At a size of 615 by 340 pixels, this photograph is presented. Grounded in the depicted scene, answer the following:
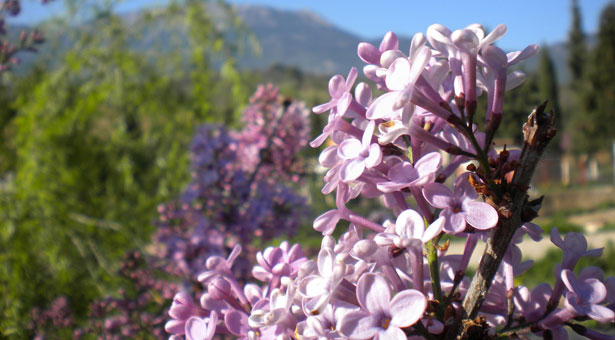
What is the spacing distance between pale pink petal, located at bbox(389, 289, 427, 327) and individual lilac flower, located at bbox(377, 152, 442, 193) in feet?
0.44

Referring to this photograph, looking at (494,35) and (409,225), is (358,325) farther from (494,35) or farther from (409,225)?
(494,35)

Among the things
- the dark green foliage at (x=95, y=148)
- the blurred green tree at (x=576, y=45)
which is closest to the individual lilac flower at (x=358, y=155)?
the dark green foliage at (x=95, y=148)

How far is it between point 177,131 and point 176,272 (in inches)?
93.6

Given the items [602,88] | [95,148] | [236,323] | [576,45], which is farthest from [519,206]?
[576,45]

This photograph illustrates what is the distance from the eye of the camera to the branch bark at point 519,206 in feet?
2.11

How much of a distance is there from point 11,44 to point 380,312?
1774 mm

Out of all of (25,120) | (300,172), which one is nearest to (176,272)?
(300,172)

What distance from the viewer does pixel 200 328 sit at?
0.73 meters

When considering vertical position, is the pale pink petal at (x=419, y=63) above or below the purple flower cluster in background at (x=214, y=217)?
above

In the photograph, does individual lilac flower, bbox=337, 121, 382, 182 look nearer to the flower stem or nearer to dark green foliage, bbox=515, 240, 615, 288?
the flower stem

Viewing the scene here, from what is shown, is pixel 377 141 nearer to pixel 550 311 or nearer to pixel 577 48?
pixel 550 311

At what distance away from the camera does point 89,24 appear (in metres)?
4.35

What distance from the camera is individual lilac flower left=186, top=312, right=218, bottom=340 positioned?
71 centimetres

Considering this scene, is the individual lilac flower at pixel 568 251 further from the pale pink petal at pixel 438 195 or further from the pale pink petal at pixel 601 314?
the pale pink petal at pixel 438 195
